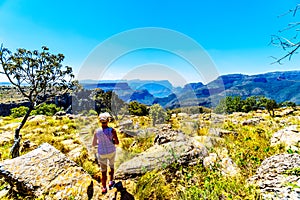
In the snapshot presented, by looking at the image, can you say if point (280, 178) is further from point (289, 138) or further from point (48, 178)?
point (48, 178)

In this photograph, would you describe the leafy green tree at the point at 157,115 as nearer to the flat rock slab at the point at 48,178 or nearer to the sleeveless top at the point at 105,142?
the sleeveless top at the point at 105,142

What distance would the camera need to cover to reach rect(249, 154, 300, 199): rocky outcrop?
8.65 ft

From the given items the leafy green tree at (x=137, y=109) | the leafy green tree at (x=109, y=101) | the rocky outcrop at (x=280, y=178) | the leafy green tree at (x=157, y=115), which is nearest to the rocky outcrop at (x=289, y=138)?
the rocky outcrop at (x=280, y=178)

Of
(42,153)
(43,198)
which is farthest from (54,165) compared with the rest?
(43,198)

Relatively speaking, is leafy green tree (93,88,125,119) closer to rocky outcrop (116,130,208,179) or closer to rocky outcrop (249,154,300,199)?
rocky outcrop (116,130,208,179)

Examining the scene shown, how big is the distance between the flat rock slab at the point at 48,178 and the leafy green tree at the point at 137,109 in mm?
15213

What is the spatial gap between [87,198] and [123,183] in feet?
3.40

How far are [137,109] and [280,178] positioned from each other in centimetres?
1787

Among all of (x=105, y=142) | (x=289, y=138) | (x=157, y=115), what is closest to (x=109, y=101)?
(x=157, y=115)

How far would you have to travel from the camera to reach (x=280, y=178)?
298 cm

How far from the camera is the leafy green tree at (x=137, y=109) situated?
2005cm

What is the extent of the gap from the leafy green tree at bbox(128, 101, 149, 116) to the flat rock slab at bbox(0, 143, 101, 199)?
15.2m

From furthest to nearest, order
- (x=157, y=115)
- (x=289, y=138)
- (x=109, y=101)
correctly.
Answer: (x=109, y=101) → (x=157, y=115) → (x=289, y=138)

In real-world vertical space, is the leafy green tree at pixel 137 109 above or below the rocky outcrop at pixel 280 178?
below
